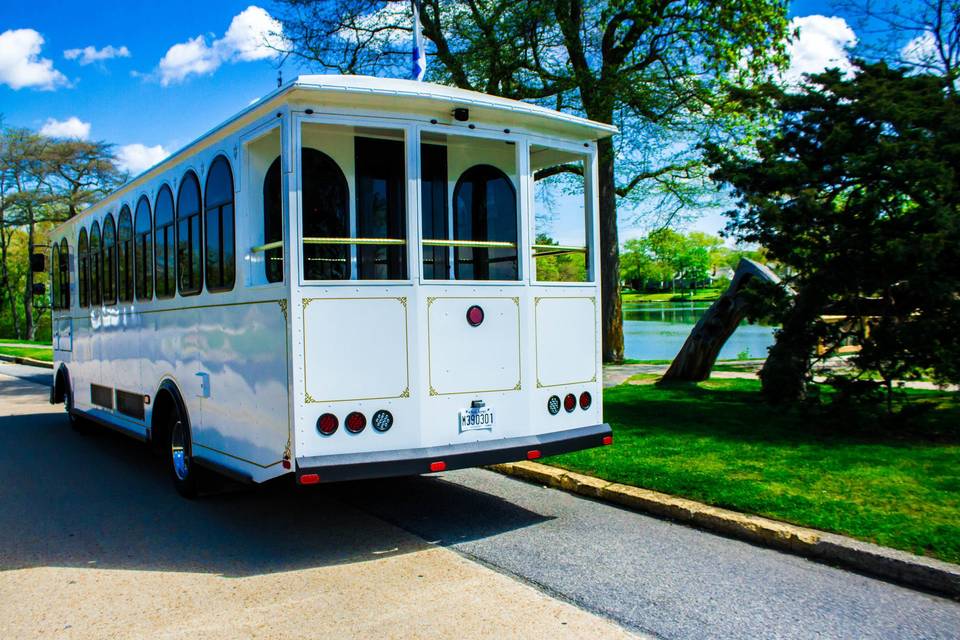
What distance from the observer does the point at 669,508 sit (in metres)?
5.94

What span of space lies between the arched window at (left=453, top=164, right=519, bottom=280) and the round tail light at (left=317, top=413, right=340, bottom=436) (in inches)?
83.9

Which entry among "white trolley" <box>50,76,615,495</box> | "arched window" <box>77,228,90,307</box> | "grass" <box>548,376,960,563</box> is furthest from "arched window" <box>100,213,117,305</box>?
"grass" <box>548,376,960,563</box>

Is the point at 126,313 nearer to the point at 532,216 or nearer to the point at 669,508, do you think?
the point at 532,216

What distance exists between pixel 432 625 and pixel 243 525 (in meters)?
2.61

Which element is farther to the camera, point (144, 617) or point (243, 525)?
point (243, 525)

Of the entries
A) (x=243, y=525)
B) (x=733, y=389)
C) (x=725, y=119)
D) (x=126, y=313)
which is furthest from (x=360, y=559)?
(x=725, y=119)

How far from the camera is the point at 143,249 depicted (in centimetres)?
789

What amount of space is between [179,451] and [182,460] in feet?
0.34

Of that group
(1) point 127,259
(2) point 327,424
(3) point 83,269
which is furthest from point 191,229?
(3) point 83,269

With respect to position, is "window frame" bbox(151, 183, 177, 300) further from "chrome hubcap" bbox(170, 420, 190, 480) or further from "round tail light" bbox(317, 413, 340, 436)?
"round tail light" bbox(317, 413, 340, 436)

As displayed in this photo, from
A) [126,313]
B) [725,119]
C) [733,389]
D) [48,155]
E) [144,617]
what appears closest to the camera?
[144,617]

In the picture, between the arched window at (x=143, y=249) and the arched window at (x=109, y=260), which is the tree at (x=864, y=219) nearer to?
the arched window at (x=143, y=249)

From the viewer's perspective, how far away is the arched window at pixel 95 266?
941 cm

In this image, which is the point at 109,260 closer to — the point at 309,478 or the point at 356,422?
the point at 356,422
